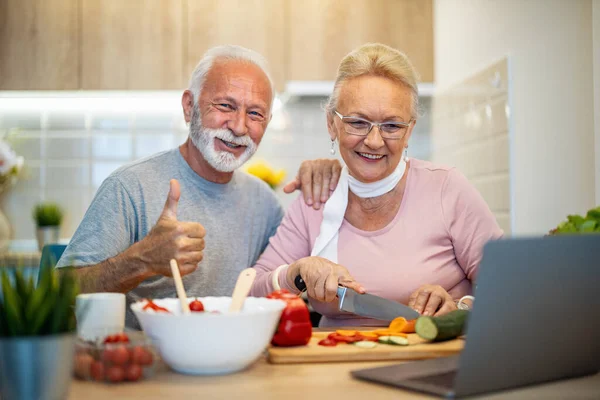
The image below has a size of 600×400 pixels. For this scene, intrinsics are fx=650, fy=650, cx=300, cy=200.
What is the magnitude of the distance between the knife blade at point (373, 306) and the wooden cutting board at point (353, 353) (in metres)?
0.21

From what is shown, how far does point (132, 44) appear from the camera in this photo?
3.32 metres

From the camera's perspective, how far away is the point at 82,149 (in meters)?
3.64

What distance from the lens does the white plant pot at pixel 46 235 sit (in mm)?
3359

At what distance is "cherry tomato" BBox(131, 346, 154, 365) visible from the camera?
939 mm

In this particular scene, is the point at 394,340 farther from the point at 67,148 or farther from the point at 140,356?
the point at 67,148


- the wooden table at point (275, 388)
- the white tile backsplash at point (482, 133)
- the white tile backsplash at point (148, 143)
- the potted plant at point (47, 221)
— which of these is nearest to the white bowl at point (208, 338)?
the wooden table at point (275, 388)

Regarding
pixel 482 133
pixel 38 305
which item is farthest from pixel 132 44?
pixel 38 305

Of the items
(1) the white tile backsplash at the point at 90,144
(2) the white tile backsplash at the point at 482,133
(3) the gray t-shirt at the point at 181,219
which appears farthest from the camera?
(1) the white tile backsplash at the point at 90,144

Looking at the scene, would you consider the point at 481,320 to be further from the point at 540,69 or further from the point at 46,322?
the point at 540,69

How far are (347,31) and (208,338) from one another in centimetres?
269

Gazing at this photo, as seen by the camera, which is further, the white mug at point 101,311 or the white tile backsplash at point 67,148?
the white tile backsplash at point 67,148

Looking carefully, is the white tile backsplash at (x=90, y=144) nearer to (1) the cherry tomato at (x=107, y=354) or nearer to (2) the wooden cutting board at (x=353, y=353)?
(2) the wooden cutting board at (x=353, y=353)

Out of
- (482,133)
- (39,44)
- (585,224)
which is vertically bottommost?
(585,224)

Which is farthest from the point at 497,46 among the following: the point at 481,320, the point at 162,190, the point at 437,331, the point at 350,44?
the point at 481,320
